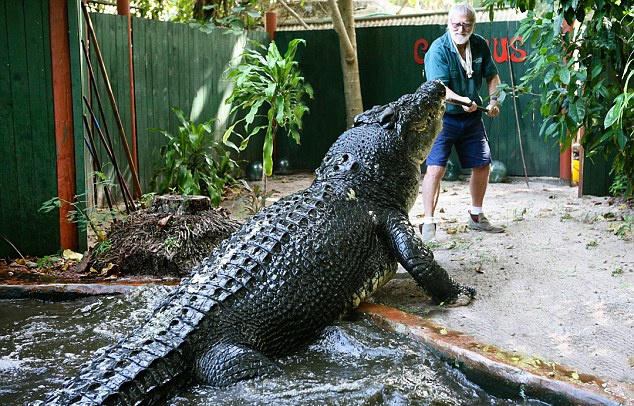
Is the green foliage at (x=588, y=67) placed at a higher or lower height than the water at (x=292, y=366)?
higher

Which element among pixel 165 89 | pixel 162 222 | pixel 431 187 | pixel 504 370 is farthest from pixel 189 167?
pixel 504 370

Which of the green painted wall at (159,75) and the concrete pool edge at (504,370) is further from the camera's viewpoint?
the green painted wall at (159,75)

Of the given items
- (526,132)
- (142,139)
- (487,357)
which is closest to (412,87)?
(526,132)

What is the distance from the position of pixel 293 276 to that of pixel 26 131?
316 cm

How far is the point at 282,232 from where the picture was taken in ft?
12.9

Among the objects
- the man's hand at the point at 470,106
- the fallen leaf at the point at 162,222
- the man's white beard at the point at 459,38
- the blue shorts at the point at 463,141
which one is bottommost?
the fallen leaf at the point at 162,222

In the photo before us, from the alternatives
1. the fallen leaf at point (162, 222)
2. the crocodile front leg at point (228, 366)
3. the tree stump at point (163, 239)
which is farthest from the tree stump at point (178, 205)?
the crocodile front leg at point (228, 366)

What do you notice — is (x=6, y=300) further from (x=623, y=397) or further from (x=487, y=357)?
(x=623, y=397)

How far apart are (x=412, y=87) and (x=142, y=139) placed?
14.3ft

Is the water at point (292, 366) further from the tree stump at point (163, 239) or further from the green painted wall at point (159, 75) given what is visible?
the green painted wall at point (159, 75)

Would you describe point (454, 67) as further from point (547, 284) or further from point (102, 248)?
point (102, 248)

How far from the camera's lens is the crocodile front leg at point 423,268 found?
13.9ft

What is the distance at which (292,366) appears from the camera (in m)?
3.55

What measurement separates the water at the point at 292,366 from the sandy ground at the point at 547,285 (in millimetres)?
419
